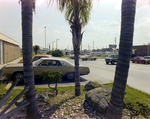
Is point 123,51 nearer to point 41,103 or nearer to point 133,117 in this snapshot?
point 133,117

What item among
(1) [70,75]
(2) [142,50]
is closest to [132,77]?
(1) [70,75]

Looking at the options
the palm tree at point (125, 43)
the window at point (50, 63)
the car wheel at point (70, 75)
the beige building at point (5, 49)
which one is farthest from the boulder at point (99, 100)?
the beige building at point (5, 49)

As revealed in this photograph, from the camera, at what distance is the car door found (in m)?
7.79

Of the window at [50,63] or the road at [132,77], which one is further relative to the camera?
the window at [50,63]

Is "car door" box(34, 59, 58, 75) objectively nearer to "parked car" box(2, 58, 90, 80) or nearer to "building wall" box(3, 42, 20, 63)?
"parked car" box(2, 58, 90, 80)

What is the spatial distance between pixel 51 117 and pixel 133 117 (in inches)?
82.6

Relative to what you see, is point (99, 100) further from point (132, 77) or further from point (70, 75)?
point (132, 77)

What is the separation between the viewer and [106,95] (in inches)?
161

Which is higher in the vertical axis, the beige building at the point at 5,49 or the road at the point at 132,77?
A: the beige building at the point at 5,49

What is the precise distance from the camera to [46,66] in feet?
26.3

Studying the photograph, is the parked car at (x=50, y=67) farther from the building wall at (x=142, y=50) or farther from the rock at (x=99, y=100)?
the building wall at (x=142, y=50)

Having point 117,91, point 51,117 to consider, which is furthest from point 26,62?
point 117,91

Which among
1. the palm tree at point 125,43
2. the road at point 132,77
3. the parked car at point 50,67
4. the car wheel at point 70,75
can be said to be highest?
the palm tree at point 125,43

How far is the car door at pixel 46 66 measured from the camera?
7785 mm
